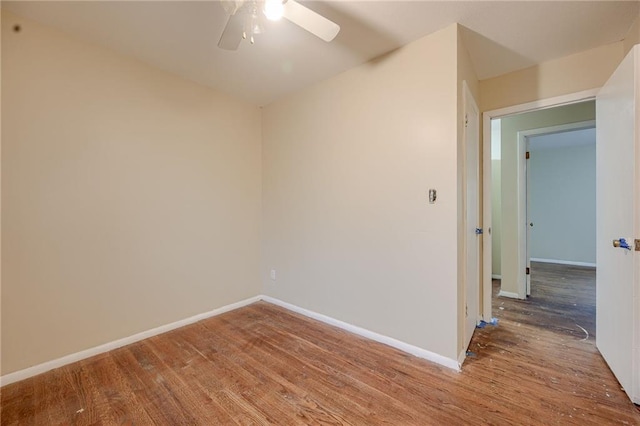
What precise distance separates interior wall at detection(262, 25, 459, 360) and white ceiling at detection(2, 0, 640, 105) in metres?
0.21

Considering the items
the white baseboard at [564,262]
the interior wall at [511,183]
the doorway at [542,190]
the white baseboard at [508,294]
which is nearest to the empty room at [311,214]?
the white baseboard at [508,294]

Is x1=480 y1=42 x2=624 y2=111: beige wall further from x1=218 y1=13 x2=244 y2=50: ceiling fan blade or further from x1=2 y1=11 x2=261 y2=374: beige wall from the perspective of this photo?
x1=2 y1=11 x2=261 y2=374: beige wall

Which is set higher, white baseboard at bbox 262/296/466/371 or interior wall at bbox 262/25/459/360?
interior wall at bbox 262/25/459/360

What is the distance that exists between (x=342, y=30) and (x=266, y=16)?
0.68 metres

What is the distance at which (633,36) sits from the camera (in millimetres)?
1843

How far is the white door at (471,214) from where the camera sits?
213 cm

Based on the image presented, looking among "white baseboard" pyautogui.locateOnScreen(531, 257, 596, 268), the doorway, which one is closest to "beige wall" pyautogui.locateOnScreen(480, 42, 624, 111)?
the doorway

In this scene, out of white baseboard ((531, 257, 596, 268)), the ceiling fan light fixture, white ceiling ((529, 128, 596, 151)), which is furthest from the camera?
white baseboard ((531, 257, 596, 268))

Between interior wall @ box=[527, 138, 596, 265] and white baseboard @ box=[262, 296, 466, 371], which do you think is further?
interior wall @ box=[527, 138, 596, 265]

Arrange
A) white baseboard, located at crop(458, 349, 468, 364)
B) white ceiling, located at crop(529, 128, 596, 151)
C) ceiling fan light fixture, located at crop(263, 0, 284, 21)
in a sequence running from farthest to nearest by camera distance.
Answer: white ceiling, located at crop(529, 128, 596, 151) < white baseboard, located at crop(458, 349, 468, 364) < ceiling fan light fixture, located at crop(263, 0, 284, 21)

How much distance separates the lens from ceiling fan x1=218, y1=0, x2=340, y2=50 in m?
1.45

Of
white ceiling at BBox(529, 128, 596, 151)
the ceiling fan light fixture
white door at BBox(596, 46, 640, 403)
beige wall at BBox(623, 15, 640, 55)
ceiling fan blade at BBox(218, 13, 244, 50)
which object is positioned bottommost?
white door at BBox(596, 46, 640, 403)

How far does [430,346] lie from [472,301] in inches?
25.6

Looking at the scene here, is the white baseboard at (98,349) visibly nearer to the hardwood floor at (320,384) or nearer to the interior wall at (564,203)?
the hardwood floor at (320,384)
